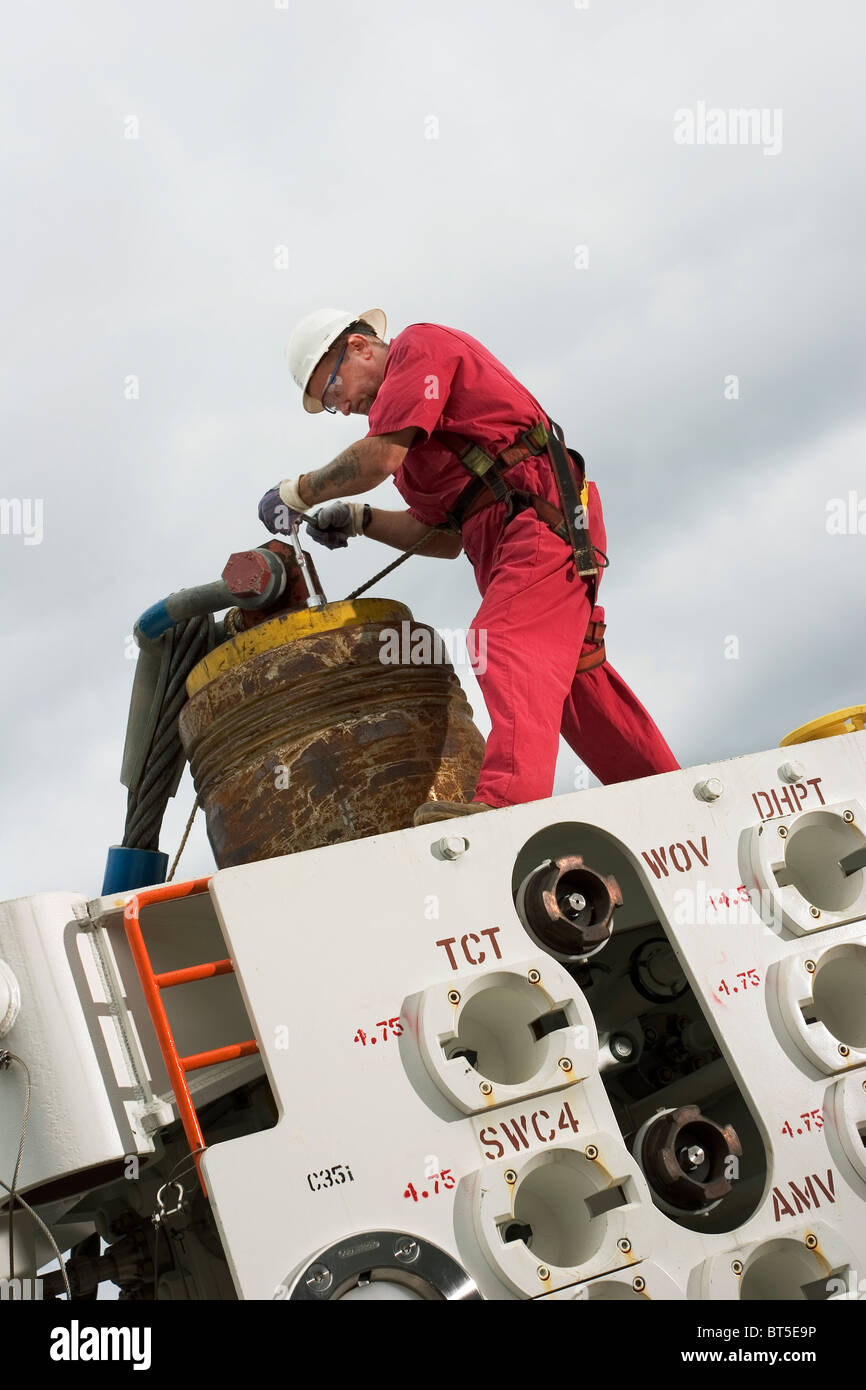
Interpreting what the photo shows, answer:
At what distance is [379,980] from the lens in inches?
117

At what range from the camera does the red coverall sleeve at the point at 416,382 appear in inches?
159

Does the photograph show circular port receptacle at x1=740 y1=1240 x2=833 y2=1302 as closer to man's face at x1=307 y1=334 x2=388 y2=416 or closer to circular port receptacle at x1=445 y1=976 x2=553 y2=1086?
circular port receptacle at x1=445 y1=976 x2=553 y2=1086

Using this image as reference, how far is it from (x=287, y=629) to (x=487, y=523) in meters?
0.73

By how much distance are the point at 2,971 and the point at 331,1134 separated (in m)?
0.82

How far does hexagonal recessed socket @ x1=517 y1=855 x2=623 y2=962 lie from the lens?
3.16 meters

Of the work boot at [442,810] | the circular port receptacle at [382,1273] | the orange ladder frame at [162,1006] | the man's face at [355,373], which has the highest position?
the man's face at [355,373]

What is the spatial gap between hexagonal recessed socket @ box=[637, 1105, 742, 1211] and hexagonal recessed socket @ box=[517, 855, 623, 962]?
1.42 feet

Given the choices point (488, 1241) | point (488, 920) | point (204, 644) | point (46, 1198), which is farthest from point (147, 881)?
point (488, 1241)

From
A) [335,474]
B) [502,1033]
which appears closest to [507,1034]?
[502,1033]

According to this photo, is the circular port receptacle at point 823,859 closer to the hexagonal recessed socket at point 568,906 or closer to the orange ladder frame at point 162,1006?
the hexagonal recessed socket at point 568,906

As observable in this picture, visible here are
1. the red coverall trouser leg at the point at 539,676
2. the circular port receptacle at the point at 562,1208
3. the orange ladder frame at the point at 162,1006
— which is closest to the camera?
the orange ladder frame at the point at 162,1006

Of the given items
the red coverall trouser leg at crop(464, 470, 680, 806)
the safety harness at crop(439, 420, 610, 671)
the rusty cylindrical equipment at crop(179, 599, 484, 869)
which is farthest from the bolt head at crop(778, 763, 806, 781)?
the rusty cylindrical equipment at crop(179, 599, 484, 869)

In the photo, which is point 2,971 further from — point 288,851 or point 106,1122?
point 288,851

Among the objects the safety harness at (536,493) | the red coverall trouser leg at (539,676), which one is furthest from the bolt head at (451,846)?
the safety harness at (536,493)
